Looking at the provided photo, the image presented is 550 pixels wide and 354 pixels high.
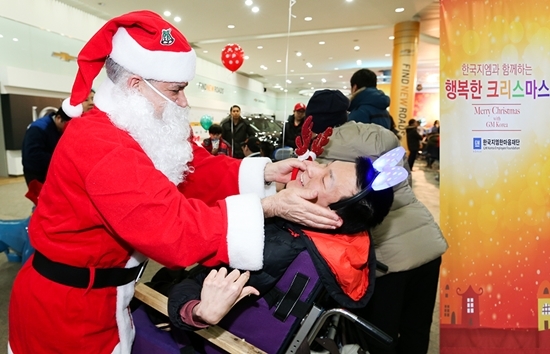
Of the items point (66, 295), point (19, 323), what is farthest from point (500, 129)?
point (19, 323)

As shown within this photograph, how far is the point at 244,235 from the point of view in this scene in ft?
2.61

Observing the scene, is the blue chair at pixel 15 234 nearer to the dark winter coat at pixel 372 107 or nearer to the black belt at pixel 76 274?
the black belt at pixel 76 274

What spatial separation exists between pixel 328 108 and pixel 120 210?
1269 mm

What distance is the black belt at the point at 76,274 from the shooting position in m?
0.89

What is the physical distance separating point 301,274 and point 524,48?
6.09ft

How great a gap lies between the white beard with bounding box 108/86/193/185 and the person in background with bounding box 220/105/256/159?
3.85 m

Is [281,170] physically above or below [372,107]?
below

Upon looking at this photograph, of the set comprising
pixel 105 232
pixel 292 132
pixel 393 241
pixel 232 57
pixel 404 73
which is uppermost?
pixel 232 57

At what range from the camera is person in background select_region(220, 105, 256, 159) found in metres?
4.98

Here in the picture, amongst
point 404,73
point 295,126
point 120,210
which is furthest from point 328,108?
point 404,73

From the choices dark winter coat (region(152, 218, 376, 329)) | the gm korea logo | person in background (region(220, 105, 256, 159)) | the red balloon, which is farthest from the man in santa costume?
the red balloon

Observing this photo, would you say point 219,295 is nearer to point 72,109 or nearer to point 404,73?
point 72,109

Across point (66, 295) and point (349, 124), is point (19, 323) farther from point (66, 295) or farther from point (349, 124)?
point (349, 124)

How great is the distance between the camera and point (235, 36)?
9.38 meters
